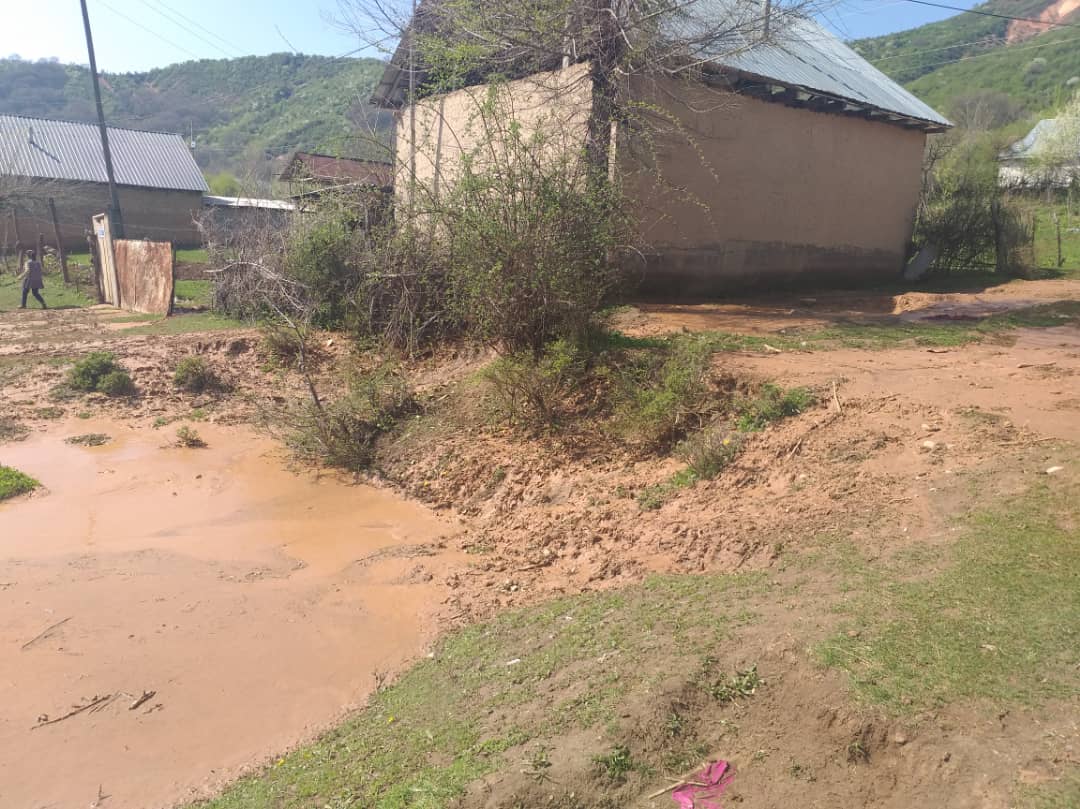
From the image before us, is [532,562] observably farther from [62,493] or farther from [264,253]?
[264,253]

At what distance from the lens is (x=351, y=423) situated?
8.52 meters

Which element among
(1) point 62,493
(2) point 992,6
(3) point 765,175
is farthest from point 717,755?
(2) point 992,6

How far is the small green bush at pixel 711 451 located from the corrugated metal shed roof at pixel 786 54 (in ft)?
21.0

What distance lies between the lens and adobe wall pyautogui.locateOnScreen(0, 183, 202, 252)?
29.1m

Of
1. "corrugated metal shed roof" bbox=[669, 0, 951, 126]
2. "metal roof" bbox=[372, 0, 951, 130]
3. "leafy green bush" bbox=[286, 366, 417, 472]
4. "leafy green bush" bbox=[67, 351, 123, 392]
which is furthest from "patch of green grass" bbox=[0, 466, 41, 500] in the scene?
"corrugated metal shed roof" bbox=[669, 0, 951, 126]

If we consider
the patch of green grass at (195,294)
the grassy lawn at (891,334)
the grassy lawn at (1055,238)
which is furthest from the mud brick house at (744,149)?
the patch of green grass at (195,294)

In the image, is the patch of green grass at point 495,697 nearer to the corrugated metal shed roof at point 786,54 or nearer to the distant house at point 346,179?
the corrugated metal shed roof at point 786,54

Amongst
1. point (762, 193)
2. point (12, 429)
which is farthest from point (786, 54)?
point (12, 429)

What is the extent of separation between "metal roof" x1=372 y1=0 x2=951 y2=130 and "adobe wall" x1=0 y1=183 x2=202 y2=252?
2041 cm

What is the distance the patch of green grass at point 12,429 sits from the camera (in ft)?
29.5

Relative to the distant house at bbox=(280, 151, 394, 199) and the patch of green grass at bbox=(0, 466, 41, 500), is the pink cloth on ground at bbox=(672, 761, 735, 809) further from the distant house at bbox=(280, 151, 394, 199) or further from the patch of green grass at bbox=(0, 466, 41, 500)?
the distant house at bbox=(280, 151, 394, 199)

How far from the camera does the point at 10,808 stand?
369 cm

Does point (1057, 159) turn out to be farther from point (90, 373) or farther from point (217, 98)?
point (217, 98)

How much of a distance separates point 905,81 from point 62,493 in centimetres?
6316
